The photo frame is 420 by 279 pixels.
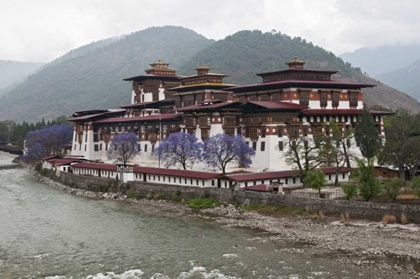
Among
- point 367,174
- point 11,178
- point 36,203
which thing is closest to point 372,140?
point 367,174

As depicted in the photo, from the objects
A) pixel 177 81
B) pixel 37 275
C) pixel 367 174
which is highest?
pixel 177 81

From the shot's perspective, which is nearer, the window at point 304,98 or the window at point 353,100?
the window at point 304,98

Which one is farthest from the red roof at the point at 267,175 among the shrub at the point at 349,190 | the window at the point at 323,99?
the window at the point at 323,99

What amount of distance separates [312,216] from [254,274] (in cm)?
1629

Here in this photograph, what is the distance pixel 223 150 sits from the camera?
69500 mm

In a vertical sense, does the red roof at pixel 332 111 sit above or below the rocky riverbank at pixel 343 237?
above

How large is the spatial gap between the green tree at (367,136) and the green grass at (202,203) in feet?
73.7

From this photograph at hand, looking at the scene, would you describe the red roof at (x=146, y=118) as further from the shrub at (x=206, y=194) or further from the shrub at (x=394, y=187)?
the shrub at (x=394, y=187)

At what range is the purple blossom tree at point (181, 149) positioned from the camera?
72.9 m

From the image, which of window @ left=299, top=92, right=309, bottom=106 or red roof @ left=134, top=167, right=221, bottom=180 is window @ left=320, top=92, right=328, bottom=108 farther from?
red roof @ left=134, top=167, right=221, bottom=180

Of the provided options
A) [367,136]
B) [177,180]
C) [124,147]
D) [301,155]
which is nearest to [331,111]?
[367,136]

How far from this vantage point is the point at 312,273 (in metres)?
36.0

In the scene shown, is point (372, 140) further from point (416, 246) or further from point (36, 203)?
point (36, 203)

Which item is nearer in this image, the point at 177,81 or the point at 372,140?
the point at 372,140
